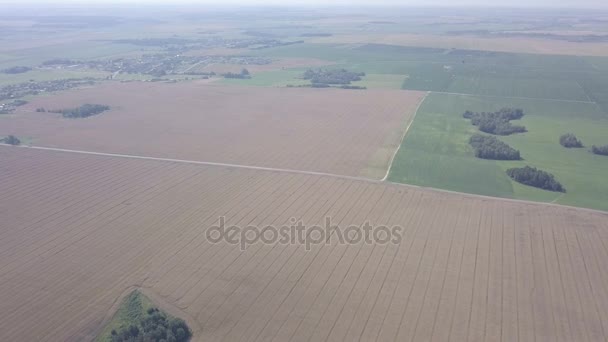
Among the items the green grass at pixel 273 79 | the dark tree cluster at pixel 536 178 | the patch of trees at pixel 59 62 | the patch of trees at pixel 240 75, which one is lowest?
the green grass at pixel 273 79

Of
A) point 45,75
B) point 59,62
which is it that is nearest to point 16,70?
point 45,75

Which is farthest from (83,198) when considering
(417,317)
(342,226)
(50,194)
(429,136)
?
(429,136)

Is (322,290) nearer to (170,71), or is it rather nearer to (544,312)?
(544,312)

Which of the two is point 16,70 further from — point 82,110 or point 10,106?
point 82,110

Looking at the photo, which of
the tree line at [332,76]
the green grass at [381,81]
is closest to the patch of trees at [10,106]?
the tree line at [332,76]

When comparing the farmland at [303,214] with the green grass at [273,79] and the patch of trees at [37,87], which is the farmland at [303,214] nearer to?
the patch of trees at [37,87]

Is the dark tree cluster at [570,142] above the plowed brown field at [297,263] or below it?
below
